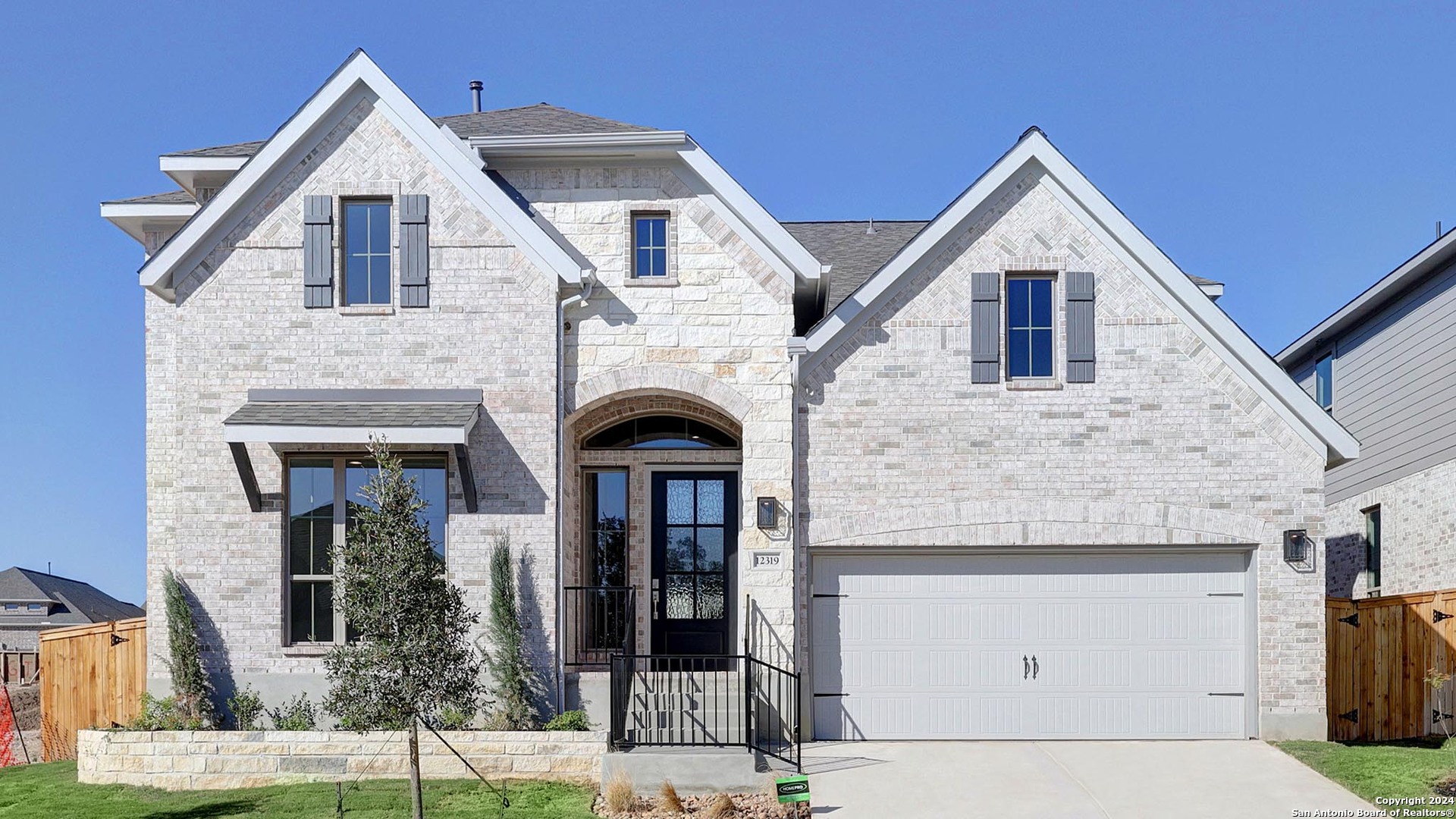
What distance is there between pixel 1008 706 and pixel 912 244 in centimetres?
508

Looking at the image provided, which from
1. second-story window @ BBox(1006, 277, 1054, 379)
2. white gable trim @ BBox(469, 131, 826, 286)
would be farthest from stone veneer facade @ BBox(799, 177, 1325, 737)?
white gable trim @ BBox(469, 131, 826, 286)

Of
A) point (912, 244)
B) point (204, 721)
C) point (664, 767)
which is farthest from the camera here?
point (912, 244)

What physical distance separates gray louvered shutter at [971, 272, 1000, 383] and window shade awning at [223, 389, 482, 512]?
17.4 ft

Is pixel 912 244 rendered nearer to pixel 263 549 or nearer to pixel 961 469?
pixel 961 469

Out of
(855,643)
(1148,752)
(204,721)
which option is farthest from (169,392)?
(1148,752)

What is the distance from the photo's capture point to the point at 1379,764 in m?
11.8

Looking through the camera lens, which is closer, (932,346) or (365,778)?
(365,778)

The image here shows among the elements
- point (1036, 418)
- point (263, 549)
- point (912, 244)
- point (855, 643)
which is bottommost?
point (855, 643)

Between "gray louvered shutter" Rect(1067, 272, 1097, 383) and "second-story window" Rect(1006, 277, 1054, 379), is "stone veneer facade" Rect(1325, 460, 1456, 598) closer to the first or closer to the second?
"gray louvered shutter" Rect(1067, 272, 1097, 383)

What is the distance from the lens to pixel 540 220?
45.6 ft

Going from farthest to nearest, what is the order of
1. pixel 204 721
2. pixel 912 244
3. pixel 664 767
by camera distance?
pixel 912 244 → pixel 204 721 → pixel 664 767

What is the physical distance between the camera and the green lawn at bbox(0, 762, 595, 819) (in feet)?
35.0

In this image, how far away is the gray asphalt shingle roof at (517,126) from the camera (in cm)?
1402

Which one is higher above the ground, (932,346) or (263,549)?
(932,346)
